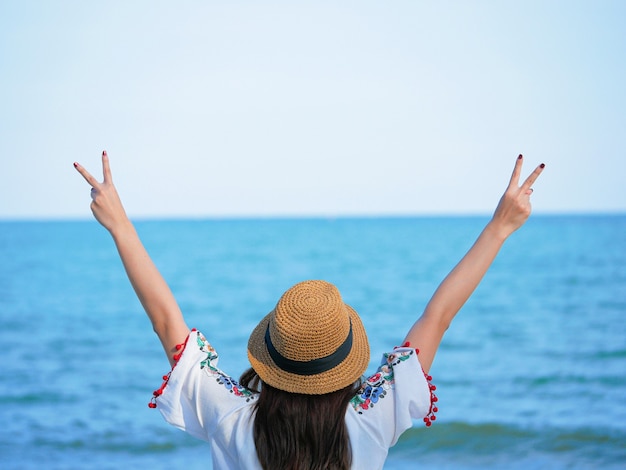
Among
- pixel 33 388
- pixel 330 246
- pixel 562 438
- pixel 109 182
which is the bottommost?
pixel 330 246

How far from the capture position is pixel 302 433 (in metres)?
1.75

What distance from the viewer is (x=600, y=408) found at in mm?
8328

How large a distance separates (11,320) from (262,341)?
14.9m

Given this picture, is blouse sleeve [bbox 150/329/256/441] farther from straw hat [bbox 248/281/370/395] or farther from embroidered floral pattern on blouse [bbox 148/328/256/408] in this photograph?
straw hat [bbox 248/281/370/395]

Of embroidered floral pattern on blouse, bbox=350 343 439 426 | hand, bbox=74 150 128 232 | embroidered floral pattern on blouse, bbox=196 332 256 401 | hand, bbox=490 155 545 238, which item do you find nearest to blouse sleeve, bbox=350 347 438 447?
embroidered floral pattern on blouse, bbox=350 343 439 426

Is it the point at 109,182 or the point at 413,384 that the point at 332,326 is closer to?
the point at 413,384

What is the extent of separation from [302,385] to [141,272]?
1.83ft

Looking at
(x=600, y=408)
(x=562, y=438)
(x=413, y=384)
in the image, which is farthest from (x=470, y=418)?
(x=413, y=384)

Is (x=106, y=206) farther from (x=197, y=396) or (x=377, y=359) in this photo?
(x=377, y=359)

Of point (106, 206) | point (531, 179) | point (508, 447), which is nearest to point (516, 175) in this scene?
point (531, 179)

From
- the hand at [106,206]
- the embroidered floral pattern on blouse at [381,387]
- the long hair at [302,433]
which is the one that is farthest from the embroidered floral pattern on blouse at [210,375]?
the hand at [106,206]

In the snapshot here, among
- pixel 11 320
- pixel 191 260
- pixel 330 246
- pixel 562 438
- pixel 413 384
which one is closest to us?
pixel 413 384

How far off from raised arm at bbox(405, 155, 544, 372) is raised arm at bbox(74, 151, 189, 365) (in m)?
0.61

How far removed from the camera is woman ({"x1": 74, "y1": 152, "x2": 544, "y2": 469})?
5.62 ft
